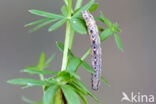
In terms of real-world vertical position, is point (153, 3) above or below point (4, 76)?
above

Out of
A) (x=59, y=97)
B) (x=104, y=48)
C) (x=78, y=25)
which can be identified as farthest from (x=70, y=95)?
(x=104, y=48)

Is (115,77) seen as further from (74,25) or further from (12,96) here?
(74,25)

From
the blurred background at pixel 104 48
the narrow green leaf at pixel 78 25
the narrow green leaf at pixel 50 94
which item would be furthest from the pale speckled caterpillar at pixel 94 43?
the blurred background at pixel 104 48

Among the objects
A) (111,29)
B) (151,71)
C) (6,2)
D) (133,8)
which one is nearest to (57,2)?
(6,2)

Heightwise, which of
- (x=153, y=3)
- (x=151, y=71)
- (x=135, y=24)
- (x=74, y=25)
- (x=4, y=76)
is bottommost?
(x=74, y=25)

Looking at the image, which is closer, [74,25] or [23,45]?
[74,25]

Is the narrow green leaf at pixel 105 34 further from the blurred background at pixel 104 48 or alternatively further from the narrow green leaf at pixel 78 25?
the blurred background at pixel 104 48

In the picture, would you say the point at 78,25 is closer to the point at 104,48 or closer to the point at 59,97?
the point at 59,97
